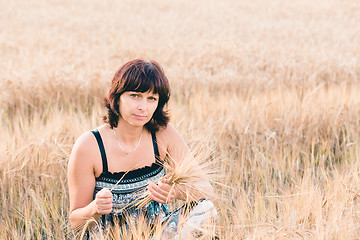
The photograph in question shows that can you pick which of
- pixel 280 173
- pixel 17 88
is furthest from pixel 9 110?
pixel 280 173

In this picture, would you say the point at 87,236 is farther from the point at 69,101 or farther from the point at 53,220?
the point at 69,101

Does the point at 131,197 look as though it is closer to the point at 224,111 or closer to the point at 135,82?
the point at 135,82

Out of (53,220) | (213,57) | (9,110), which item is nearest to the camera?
(53,220)

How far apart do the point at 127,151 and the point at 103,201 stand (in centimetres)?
33

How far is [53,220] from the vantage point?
195 centimetres

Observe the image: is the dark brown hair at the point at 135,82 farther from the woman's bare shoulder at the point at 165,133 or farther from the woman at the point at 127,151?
the woman's bare shoulder at the point at 165,133

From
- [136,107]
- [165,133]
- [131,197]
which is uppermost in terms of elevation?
[136,107]

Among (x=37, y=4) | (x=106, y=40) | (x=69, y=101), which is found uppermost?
(x=37, y=4)

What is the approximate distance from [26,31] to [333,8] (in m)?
8.08

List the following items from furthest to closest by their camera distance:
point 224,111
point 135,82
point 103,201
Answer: point 224,111, point 135,82, point 103,201

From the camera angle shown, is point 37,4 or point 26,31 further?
point 37,4

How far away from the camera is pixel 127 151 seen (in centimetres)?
177

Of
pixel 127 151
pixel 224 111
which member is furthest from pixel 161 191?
pixel 224 111

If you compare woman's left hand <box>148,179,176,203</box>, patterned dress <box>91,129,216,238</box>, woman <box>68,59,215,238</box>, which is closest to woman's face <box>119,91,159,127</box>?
woman <box>68,59,215,238</box>
